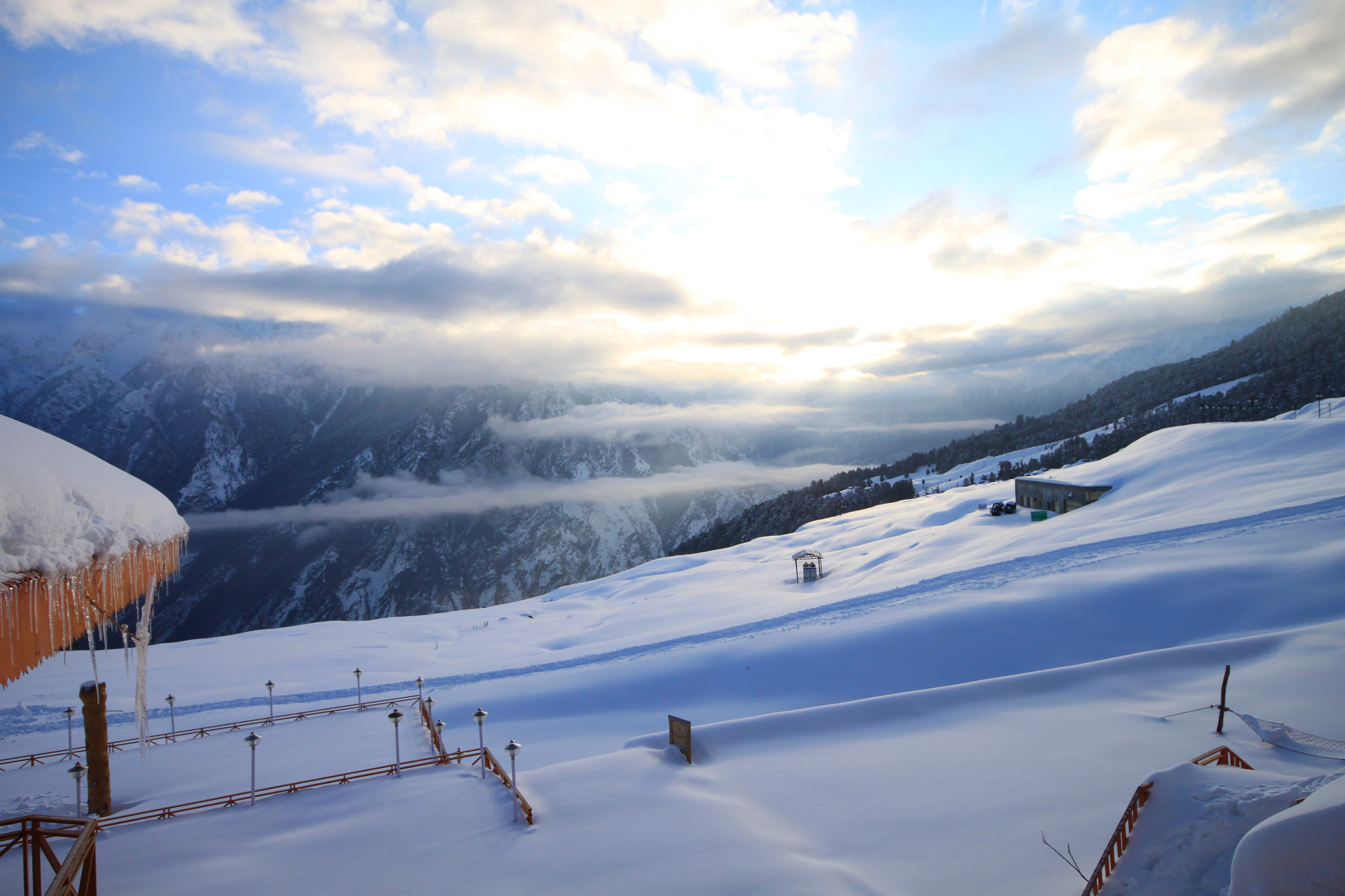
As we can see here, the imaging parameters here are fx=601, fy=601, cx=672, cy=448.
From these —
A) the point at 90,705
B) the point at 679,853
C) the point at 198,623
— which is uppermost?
the point at 90,705

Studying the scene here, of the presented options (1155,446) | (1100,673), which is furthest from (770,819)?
(1155,446)

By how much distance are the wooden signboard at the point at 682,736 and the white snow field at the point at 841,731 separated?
0.27m

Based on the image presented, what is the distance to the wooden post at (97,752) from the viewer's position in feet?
43.2

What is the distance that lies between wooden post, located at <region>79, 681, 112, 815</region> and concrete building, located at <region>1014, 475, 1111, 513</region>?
148 feet

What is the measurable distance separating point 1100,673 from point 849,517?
5424 centimetres

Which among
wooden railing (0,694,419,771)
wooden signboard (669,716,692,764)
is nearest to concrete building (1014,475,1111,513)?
wooden signboard (669,716,692,764)

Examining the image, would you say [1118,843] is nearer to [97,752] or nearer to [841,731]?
[841,731]

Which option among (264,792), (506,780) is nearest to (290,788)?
(264,792)

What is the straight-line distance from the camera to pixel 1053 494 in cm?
4062

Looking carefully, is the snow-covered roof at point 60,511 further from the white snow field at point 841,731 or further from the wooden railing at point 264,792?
the wooden railing at point 264,792

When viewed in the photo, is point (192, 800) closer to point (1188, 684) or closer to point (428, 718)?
point (428, 718)

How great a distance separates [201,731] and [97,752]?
6986 mm

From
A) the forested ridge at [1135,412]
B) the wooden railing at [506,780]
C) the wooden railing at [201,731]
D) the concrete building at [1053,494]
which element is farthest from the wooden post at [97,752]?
the forested ridge at [1135,412]

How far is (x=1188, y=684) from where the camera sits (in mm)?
13383
